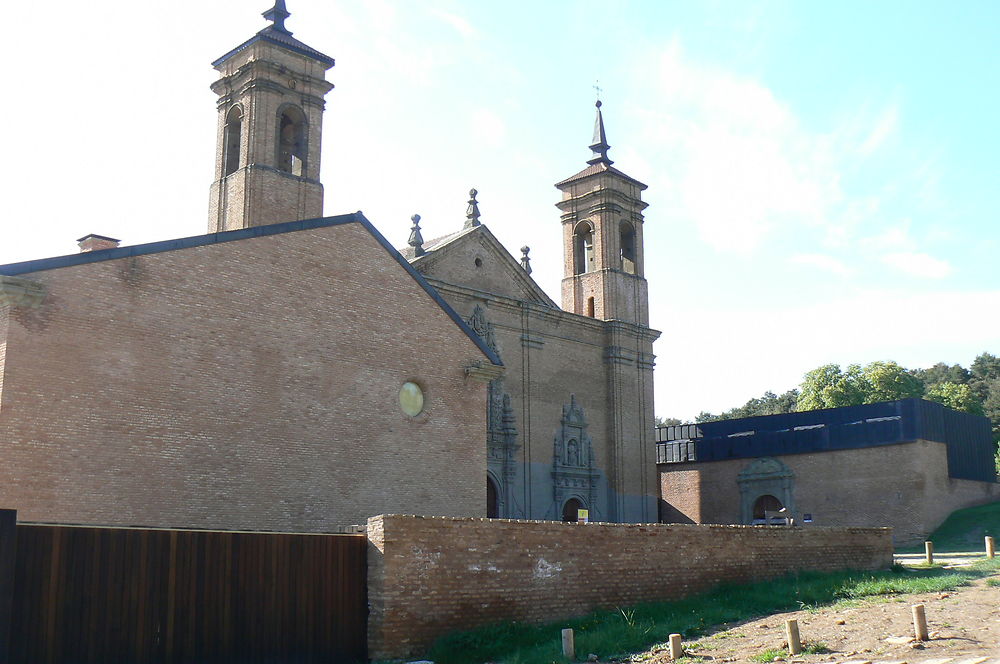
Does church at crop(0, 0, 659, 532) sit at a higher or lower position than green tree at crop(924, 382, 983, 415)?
lower

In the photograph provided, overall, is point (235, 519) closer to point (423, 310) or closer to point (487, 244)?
point (423, 310)

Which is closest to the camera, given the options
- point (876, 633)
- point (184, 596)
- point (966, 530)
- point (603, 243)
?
point (184, 596)

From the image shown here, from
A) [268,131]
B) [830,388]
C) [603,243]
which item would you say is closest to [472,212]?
[603,243]

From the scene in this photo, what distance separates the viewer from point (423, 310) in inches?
879

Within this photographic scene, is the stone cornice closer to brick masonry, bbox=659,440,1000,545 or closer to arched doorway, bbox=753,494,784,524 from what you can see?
brick masonry, bbox=659,440,1000,545

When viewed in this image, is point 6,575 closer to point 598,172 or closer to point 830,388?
point 598,172

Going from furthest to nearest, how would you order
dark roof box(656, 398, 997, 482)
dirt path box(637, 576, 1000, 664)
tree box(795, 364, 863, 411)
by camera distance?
tree box(795, 364, 863, 411) < dark roof box(656, 398, 997, 482) < dirt path box(637, 576, 1000, 664)

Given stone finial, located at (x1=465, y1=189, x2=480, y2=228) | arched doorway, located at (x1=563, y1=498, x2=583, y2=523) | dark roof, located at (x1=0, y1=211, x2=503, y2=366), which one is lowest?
arched doorway, located at (x1=563, y1=498, x2=583, y2=523)

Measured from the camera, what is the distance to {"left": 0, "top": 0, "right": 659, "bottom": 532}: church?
1655cm

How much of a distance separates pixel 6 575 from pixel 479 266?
2504 centimetres

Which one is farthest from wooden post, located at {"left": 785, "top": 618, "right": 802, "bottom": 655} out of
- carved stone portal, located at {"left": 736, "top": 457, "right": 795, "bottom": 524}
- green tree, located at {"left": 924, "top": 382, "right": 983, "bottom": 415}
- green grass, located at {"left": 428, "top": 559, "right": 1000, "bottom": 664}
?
green tree, located at {"left": 924, "top": 382, "right": 983, "bottom": 415}

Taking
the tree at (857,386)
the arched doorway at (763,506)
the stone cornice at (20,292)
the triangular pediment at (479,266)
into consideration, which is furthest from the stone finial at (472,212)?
the tree at (857,386)

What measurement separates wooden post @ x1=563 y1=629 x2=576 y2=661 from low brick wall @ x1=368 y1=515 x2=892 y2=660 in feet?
4.93

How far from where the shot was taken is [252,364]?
754 inches
